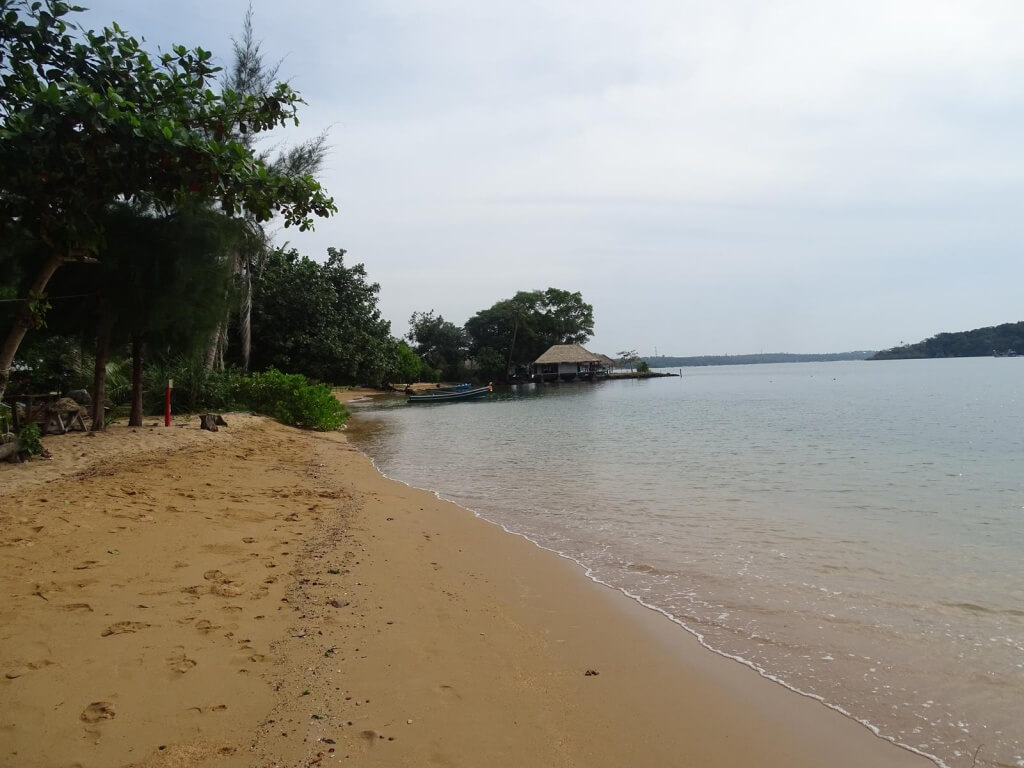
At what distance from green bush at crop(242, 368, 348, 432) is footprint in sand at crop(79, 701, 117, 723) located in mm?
17544

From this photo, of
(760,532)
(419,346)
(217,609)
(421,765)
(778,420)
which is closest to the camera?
(421,765)

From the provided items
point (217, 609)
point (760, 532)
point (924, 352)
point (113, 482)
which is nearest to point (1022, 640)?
point (760, 532)

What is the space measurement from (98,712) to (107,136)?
11.5ft

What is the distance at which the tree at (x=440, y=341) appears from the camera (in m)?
73.6

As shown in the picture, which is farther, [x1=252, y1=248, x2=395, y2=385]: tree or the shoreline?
[x1=252, y1=248, x2=395, y2=385]: tree

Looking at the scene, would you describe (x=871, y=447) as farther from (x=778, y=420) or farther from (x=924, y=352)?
(x=924, y=352)

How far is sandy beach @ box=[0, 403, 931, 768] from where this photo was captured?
2.94 meters

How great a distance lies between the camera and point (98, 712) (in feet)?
A: 9.73

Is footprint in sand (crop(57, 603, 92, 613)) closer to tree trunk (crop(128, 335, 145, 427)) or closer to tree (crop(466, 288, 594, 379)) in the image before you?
tree trunk (crop(128, 335, 145, 427))

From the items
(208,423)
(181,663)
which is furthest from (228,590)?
(208,423)

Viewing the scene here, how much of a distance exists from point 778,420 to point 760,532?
17589 mm

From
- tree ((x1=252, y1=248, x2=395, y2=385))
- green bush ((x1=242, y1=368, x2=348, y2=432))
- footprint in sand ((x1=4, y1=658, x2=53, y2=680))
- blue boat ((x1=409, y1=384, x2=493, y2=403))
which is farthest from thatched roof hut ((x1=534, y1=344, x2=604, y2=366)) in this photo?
footprint in sand ((x1=4, y1=658, x2=53, y2=680))

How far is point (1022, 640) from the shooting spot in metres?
4.61

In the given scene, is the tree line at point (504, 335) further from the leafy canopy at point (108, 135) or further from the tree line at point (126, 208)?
the leafy canopy at point (108, 135)
